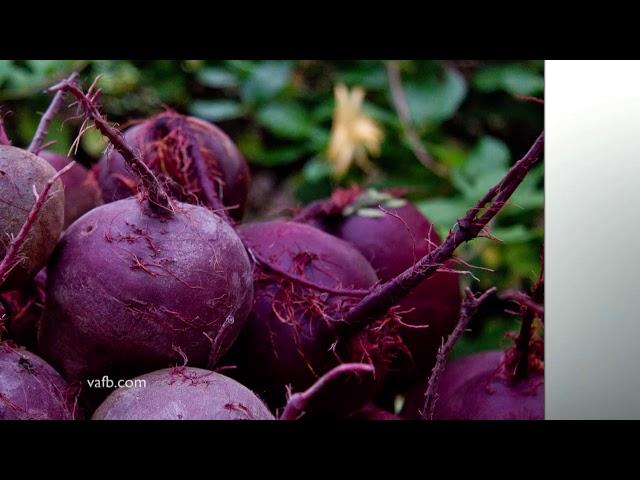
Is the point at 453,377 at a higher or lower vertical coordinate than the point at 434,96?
lower

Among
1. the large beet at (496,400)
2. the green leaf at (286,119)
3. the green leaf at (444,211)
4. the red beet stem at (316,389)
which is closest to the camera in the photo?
the red beet stem at (316,389)

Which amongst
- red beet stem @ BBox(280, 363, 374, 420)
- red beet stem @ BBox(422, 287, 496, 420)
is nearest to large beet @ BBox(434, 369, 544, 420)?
red beet stem @ BBox(422, 287, 496, 420)

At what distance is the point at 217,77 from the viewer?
6.86 feet

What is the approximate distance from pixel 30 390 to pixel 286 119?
1466 mm

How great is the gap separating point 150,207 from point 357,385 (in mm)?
312

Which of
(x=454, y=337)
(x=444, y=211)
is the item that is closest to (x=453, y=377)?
(x=454, y=337)

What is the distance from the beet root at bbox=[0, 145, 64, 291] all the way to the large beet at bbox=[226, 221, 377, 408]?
232 mm

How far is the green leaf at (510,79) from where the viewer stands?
203 centimetres

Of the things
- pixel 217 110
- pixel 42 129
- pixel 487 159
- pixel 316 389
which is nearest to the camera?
pixel 316 389

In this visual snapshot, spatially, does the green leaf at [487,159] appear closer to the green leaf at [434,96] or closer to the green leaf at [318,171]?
the green leaf at [434,96]

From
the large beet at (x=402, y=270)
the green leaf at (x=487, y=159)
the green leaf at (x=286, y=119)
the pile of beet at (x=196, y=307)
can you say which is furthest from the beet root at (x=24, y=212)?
the green leaf at (x=286, y=119)

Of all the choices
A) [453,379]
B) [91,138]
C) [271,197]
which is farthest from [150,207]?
[271,197]

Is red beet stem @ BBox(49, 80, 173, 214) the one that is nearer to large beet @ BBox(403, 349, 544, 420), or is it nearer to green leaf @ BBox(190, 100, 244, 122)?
large beet @ BBox(403, 349, 544, 420)

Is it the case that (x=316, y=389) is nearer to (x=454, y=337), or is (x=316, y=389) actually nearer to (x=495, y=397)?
(x=454, y=337)
